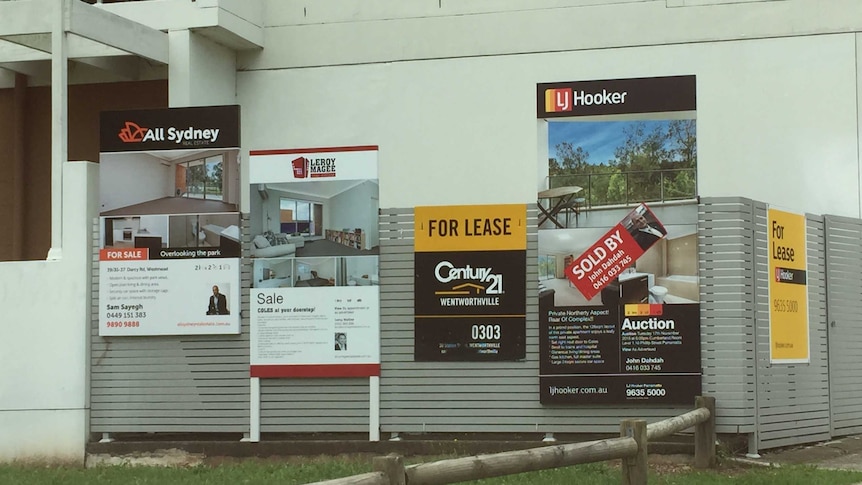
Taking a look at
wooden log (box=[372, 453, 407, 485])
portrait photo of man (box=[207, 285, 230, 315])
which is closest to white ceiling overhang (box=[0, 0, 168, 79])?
portrait photo of man (box=[207, 285, 230, 315])

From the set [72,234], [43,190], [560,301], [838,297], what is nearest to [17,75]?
[43,190]

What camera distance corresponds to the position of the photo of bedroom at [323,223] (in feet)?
42.8

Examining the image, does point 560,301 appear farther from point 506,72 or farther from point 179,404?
point 179,404

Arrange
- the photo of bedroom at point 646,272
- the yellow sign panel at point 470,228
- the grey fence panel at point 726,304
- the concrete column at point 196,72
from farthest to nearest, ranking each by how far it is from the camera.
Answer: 1. the concrete column at point 196,72
2. the yellow sign panel at point 470,228
3. the photo of bedroom at point 646,272
4. the grey fence panel at point 726,304

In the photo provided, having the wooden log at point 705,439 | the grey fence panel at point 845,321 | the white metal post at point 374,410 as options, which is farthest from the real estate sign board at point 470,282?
the grey fence panel at point 845,321

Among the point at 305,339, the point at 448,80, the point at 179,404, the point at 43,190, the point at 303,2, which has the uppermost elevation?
the point at 303,2

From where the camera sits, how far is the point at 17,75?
54.1 ft

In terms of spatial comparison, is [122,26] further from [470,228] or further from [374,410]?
[374,410]

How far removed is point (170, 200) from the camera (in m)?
13.3

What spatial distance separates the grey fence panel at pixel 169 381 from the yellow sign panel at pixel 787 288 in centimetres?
622

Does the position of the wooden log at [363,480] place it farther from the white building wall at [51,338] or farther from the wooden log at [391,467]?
the white building wall at [51,338]

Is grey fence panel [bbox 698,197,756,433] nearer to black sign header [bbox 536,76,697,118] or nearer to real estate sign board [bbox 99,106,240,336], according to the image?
black sign header [bbox 536,76,697,118]

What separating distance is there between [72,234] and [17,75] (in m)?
4.35

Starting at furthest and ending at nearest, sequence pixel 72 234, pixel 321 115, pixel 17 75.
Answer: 1. pixel 17 75
2. pixel 321 115
3. pixel 72 234
